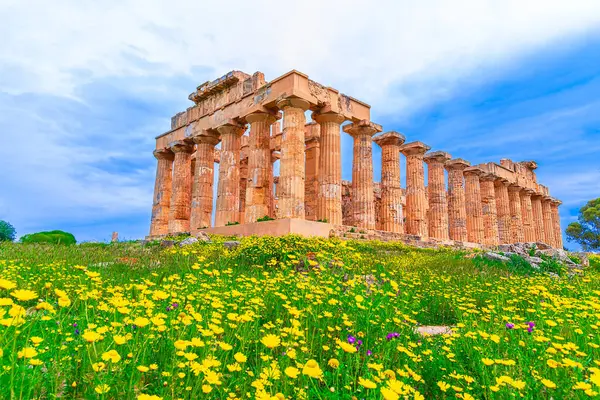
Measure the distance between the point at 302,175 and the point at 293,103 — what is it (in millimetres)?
3721

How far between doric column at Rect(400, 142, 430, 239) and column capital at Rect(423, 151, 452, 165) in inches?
81.3

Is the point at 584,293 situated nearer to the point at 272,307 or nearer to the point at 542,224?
the point at 272,307

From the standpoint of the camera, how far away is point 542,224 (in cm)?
4119

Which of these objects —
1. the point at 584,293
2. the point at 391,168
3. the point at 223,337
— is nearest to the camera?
Result: the point at 223,337

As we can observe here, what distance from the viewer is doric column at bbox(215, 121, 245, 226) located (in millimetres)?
23484

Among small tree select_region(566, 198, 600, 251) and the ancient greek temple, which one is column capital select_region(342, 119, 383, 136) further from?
small tree select_region(566, 198, 600, 251)

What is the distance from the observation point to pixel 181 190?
27.0 meters

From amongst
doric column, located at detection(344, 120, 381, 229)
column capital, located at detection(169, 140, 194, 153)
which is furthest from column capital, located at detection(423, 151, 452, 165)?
column capital, located at detection(169, 140, 194, 153)

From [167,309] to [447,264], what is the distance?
9691 millimetres

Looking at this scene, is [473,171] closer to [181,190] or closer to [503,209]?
[503,209]

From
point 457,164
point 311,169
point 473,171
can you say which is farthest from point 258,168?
point 473,171

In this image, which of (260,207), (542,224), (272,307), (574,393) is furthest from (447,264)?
(542,224)

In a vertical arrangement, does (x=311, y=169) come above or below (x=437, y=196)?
above

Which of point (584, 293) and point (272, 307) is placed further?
point (584, 293)
